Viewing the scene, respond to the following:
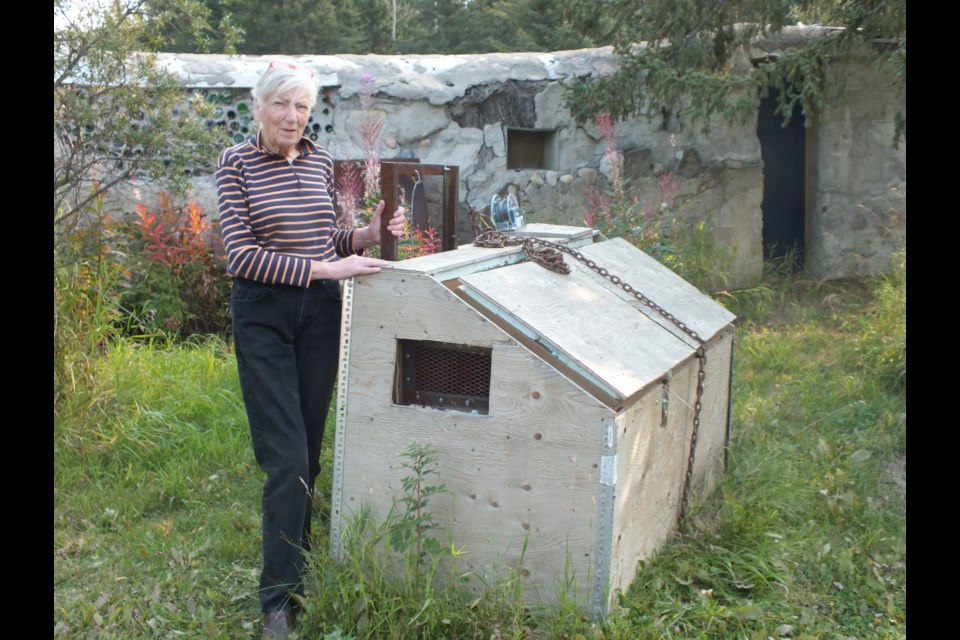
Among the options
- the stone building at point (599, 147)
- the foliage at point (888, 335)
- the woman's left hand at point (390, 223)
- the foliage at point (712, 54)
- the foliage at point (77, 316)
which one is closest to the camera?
the woman's left hand at point (390, 223)

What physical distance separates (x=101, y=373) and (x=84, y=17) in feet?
6.15

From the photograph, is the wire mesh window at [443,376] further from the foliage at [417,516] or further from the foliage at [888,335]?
the foliage at [888,335]

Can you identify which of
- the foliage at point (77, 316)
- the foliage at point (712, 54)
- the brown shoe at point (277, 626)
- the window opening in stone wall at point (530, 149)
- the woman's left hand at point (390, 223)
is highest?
the foliage at point (712, 54)

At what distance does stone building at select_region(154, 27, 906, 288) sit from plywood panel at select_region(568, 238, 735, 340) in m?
2.73

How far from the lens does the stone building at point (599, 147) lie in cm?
788

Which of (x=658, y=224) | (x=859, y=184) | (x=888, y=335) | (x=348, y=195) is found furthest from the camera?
(x=859, y=184)

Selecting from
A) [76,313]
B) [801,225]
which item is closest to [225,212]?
[76,313]

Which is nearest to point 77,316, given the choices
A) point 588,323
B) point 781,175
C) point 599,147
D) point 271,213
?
point 271,213

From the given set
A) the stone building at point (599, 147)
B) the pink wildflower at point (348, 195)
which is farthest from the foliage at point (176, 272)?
the pink wildflower at point (348, 195)

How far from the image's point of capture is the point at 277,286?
323 centimetres

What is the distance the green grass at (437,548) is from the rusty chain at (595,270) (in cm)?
27

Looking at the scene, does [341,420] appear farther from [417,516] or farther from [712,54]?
[712,54]

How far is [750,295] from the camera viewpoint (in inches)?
319

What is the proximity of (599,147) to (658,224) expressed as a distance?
1590 mm
